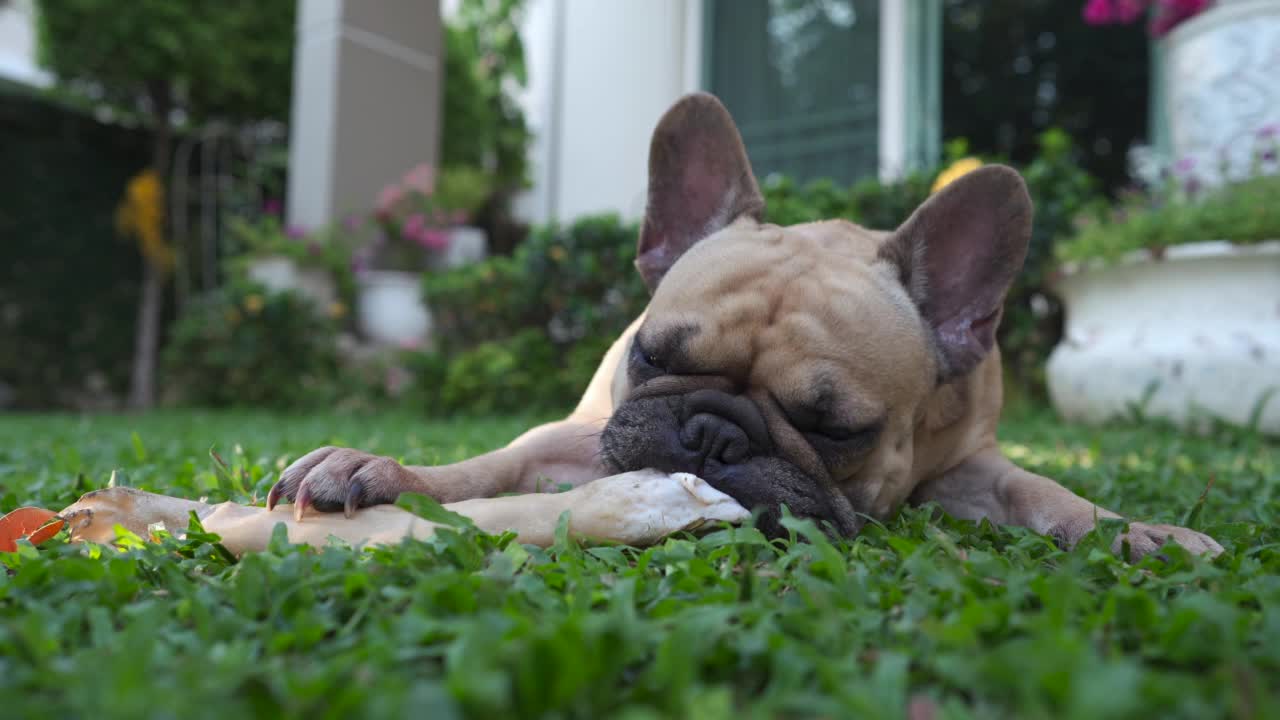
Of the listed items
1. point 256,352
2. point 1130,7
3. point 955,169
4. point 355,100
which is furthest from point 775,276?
point 355,100

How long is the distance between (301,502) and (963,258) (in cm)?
168

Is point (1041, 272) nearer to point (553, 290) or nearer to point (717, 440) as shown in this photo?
point (553, 290)

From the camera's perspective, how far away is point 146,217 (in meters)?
9.28

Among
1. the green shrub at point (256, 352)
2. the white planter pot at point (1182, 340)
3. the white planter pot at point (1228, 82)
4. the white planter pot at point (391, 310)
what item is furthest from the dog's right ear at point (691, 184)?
the white planter pot at point (391, 310)

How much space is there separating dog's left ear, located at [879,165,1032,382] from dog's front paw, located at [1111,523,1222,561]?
0.62 meters

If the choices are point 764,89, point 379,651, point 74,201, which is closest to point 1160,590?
point 379,651

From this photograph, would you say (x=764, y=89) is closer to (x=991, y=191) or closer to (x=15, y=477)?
(x=991, y=191)

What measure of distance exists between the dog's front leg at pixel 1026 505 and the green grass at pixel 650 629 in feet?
0.27

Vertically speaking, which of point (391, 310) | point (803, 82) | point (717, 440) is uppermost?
point (803, 82)

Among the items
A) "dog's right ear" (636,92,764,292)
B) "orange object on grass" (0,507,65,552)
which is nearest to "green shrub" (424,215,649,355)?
"dog's right ear" (636,92,764,292)

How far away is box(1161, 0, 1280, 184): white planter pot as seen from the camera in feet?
16.7

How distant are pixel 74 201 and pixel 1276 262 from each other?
10231mm

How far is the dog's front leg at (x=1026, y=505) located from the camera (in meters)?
1.78

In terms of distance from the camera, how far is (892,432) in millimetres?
2084
